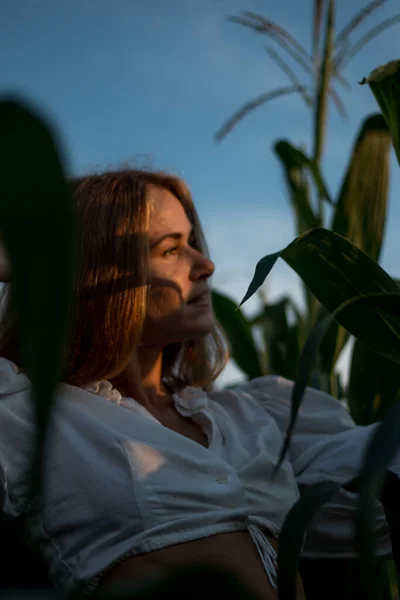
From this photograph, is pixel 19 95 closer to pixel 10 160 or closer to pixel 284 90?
pixel 10 160

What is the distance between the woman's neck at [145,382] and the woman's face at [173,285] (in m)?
0.04

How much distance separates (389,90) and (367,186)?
42cm

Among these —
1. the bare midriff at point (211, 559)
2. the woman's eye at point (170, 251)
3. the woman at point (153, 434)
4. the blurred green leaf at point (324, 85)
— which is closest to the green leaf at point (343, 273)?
the woman at point (153, 434)

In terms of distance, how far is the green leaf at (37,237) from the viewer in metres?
0.11

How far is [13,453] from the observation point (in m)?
0.70

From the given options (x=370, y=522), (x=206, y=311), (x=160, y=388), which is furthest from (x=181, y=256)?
(x=370, y=522)

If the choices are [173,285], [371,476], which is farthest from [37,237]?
[173,285]

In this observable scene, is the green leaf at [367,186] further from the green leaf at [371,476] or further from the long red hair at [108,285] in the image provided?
the green leaf at [371,476]

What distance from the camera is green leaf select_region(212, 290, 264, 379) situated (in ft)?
4.36

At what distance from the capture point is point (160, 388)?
105 centimetres

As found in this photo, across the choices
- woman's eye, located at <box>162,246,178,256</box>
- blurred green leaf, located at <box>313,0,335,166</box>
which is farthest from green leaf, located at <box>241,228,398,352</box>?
blurred green leaf, located at <box>313,0,335,166</box>

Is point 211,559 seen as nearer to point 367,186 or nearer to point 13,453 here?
point 13,453

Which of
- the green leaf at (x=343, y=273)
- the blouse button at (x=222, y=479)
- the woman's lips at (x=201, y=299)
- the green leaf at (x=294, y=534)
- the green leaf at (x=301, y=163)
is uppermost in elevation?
the green leaf at (x=301, y=163)

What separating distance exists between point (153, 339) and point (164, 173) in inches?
12.6
